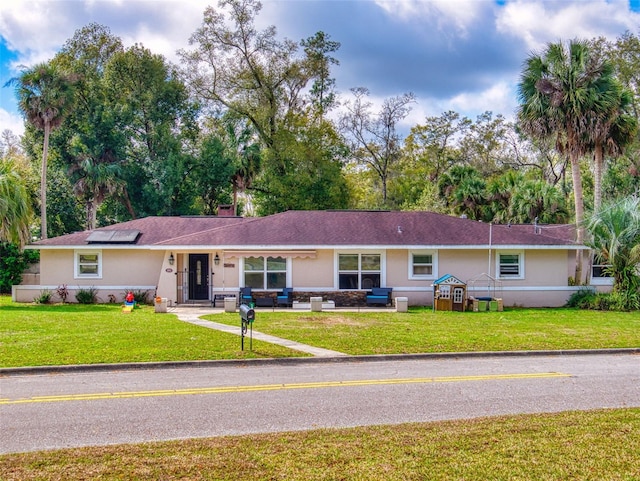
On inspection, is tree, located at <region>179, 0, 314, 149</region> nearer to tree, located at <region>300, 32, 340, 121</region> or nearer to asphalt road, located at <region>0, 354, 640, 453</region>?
tree, located at <region>300, 32, 340, 121</region>

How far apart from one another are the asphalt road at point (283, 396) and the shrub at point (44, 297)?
1448cm

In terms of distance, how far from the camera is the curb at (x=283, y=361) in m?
11.0

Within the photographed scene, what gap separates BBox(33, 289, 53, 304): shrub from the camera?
2370 cm

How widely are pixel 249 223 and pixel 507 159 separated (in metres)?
36.5

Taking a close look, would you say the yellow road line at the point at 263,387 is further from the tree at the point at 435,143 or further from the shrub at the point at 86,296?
the tree at the point at 435,143

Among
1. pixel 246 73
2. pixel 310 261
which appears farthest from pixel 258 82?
pixel 310 261

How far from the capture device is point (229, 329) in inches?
632

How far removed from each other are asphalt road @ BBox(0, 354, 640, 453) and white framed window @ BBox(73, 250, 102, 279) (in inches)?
579

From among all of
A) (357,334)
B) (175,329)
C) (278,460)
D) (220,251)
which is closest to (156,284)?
(220,251)

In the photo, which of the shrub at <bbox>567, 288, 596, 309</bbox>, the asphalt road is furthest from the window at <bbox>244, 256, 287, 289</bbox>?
the shrub at <bbox>567, 288, 596, 309</bbox>

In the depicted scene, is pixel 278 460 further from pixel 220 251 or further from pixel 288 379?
pixel 220 251

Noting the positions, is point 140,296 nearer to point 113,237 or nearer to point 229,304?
point 113,237

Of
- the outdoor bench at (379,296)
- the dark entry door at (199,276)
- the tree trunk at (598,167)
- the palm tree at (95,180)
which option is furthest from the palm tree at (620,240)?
the palm tree at (95,180)

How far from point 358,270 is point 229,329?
9.20 metres
